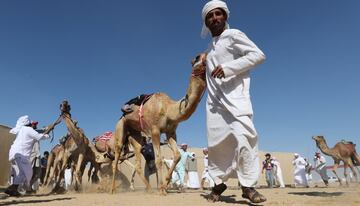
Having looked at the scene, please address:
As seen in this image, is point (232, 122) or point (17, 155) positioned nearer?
point (232, 122)

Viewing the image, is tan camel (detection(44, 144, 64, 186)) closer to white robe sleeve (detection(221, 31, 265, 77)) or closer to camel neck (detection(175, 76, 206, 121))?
camel neck (detection(175, 76, 206, 121))

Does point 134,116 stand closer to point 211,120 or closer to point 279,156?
point 211,120

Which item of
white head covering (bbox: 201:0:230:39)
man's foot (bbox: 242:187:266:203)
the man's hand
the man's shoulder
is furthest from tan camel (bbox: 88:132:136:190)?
man's foot (bbox: 242:187:266:203)

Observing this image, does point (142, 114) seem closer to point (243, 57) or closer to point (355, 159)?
point (243, 57)

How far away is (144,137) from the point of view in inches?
444

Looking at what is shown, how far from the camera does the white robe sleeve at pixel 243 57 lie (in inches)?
181

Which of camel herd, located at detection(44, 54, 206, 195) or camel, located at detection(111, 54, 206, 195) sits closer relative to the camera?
camel, located at detection(111, 54, 206, 195)

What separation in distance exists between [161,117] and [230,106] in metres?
3.65

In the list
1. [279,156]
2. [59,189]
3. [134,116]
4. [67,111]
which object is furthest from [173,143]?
[279,156]

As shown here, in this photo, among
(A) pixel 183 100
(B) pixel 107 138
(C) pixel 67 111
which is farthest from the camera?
(B) pixel 107 138

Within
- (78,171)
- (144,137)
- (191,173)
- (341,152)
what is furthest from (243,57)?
(191,173)

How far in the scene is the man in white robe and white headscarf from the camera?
4.38 metres

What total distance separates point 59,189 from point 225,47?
356 inches

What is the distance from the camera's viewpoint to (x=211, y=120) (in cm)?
495
